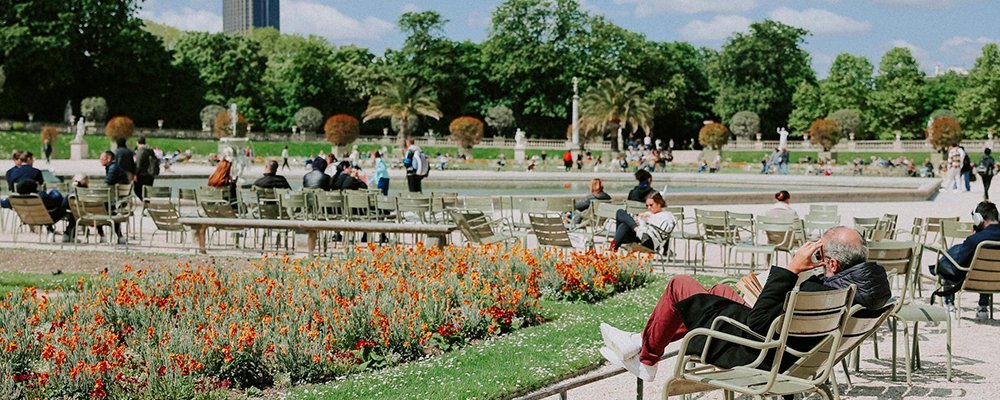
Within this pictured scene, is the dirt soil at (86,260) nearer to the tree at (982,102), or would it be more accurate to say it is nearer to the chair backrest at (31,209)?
the chair backrest at (31,209)

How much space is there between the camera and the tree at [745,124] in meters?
65.9


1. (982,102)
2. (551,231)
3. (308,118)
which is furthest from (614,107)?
(551,231)

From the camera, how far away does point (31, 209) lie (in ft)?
42.4

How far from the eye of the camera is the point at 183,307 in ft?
23.4

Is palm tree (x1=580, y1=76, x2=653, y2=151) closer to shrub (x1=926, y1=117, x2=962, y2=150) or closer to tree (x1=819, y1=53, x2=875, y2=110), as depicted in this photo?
tree (x1=819, y1=53, x2=875, y2=110)

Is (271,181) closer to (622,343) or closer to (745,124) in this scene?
(622,343)

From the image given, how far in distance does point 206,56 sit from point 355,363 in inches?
2614

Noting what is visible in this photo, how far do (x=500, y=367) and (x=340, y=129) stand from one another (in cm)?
5160

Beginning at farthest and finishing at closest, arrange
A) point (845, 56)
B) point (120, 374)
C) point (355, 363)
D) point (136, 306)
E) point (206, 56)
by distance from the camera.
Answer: point (845, 56) < point (206, 56) < point (136, 306) < point (355, 363) < point (120, 374)

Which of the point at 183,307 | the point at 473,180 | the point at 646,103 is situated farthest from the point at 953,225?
the point at 646,103

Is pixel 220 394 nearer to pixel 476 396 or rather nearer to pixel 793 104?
pixel 476 396

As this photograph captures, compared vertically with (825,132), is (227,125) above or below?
above

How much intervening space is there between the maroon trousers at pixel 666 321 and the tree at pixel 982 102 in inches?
2583

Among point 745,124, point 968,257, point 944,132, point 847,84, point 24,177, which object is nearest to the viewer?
point 968,257
